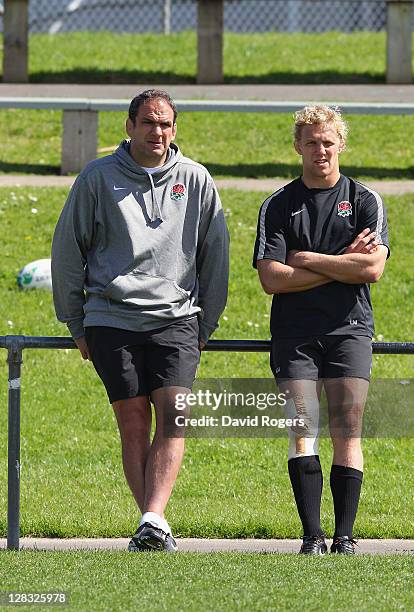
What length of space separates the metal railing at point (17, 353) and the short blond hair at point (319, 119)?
889mm

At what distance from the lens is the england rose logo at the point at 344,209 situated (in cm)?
544

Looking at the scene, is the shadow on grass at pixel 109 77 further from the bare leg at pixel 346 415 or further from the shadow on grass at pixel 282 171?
the bare leg at pixel 346 415

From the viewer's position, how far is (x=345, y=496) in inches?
211

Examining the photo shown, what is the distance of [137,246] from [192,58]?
13.3 metres

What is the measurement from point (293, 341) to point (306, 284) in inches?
9.4

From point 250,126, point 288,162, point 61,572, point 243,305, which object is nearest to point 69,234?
point 61,572

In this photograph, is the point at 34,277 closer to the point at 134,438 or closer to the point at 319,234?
the point at 134,438

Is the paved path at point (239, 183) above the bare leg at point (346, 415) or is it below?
above

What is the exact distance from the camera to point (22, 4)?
1656cm

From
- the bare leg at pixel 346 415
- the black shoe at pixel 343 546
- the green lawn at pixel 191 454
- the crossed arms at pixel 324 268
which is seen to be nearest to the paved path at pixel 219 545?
the green lawn at pixel 191 454

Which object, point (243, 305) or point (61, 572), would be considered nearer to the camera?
point (61, 572)

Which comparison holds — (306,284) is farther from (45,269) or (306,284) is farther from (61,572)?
(45,269)

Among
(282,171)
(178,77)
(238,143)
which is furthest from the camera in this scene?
(178,77)

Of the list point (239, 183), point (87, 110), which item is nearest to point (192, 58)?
point (87, 110)
